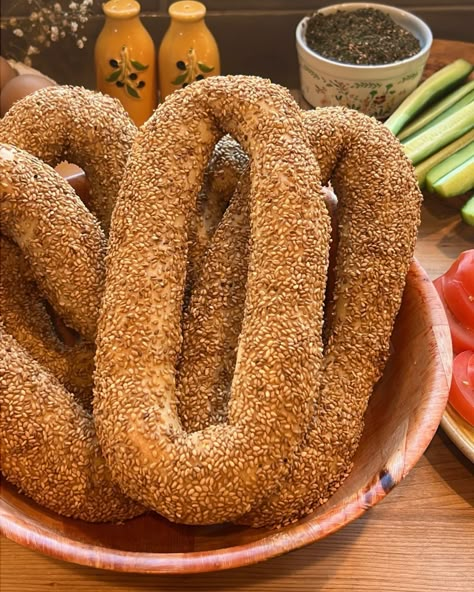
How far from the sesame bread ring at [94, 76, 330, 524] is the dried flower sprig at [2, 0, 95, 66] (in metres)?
0.90

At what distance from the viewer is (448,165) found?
147 cm

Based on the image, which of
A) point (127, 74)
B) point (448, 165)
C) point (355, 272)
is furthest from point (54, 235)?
point (448, 165)

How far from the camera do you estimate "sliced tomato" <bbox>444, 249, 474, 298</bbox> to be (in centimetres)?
109

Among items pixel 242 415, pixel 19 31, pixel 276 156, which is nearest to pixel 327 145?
pixel 276 156

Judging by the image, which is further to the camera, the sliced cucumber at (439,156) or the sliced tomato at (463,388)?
the sliced cucumber at (439,156)

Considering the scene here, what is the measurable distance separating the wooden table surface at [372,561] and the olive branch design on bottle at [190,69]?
103 centimetres

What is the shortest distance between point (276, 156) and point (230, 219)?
0.12 metres

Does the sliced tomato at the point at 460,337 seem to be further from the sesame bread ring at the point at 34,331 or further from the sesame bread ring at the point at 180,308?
the sesame bread ring at the point at 34,331

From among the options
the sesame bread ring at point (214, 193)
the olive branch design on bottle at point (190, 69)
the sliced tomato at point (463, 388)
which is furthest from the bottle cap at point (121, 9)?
the sliced tomato at point (463, 388)

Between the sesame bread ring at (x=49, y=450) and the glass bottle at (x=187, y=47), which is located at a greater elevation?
the glass bottle at (x=187, y=47)

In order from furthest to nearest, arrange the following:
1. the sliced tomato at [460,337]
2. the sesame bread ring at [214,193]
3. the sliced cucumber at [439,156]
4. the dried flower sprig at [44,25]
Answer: the dried flower sprig at [44,25]
the sliced cucumber at [439,156]
the sliced tomato at [460,337]
the sesame bread ring at [214,193]

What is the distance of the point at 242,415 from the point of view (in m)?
0.77

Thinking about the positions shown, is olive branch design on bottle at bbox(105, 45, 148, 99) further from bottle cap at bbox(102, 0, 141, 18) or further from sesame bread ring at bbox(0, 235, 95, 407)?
sesame bread ring at bbox(0, 235, 95, 407)

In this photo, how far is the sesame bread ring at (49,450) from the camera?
2.60ft
